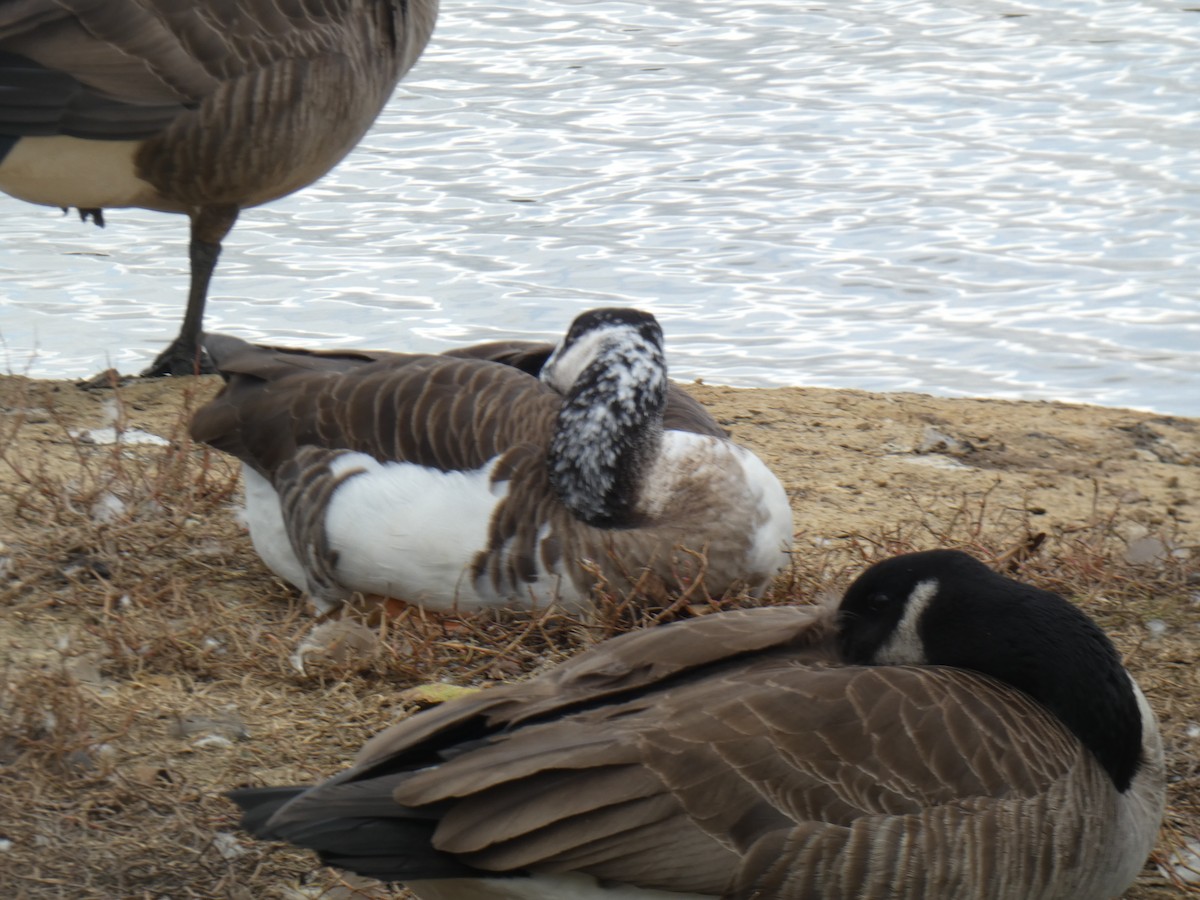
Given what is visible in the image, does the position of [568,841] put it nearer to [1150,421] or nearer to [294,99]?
[294,99]

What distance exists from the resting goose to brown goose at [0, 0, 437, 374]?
1.68 meters

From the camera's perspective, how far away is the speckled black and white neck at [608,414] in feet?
14.8

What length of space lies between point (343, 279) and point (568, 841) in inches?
291

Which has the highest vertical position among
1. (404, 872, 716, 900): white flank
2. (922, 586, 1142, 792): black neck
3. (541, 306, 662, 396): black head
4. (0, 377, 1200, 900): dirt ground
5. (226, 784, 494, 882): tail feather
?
(541, 306, 662, 396): black head

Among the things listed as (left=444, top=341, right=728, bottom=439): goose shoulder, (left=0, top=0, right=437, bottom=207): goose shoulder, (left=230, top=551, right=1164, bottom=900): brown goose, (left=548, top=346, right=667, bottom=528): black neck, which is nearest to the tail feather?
(left=230, top=551, right=1164, bottom=900): brown goose

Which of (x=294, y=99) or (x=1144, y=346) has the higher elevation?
(x=294, y=99)

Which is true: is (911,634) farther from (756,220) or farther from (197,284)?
(756,220)

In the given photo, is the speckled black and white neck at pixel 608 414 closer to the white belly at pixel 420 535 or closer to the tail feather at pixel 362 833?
the white belly at pixel 420 535

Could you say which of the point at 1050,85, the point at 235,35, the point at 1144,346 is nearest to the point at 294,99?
the point at 235,35

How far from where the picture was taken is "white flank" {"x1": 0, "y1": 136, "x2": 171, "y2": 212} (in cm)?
601

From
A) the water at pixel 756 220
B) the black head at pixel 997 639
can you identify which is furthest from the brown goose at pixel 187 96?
the black head at pixel 997 639

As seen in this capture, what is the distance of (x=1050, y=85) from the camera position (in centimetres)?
1291

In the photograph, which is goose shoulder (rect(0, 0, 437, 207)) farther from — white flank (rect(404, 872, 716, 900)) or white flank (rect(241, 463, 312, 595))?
white flank (rect(404, 872, 716, 900))

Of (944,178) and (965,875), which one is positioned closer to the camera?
(965,875)
